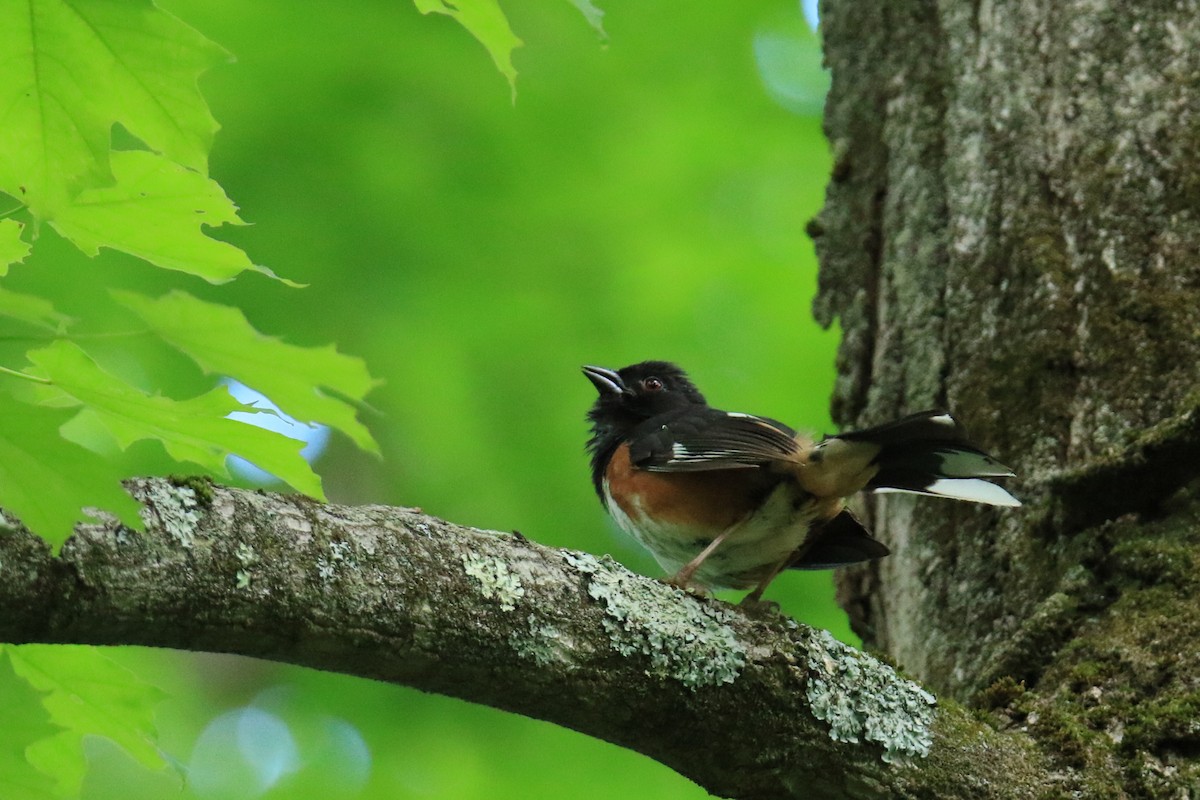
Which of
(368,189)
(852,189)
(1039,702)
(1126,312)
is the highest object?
(368,189)

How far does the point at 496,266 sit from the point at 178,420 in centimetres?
413

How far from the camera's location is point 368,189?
18.4 feet

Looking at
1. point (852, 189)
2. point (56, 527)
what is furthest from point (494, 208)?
point (56, 527)

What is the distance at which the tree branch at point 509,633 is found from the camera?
1621mm

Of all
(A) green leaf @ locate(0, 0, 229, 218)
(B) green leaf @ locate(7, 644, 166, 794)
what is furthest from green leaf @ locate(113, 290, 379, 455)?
(B) green leaf @ locate(7, 644, 166, 794)

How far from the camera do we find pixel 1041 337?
3.01 m

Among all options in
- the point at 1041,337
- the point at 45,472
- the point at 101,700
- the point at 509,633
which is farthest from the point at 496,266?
the point at 45,472

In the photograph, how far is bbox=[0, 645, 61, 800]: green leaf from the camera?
6.51 feet

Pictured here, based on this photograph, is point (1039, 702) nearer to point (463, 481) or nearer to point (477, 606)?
point (477, 606)

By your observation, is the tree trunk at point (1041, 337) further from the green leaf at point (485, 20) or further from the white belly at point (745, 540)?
the green leaf at point (485, 20)

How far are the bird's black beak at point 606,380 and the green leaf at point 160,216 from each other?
252 cm

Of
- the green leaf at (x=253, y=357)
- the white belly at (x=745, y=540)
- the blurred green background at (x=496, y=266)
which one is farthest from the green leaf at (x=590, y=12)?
the blurred green background at (x=496, y=266)

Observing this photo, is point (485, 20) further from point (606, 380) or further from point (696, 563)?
point (606, 380)

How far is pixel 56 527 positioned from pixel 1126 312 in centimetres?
247
